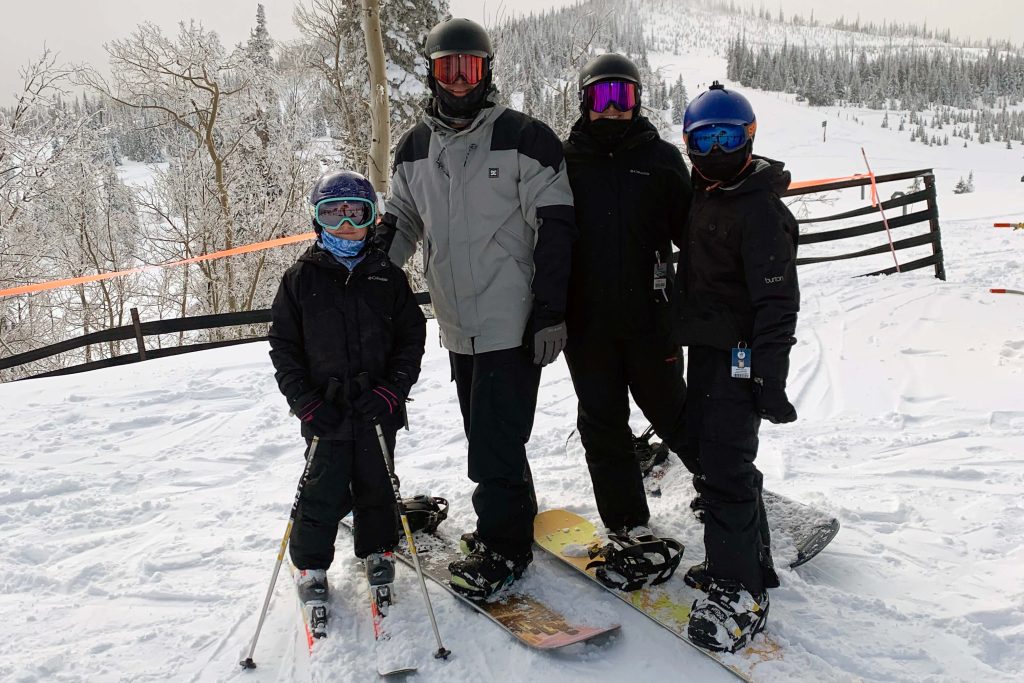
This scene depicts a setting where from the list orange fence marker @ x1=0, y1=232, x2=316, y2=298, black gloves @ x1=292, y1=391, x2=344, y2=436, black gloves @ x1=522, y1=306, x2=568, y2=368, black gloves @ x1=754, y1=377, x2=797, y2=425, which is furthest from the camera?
orange fence marker @ x1=0, y1=232, x2=316, y2=298

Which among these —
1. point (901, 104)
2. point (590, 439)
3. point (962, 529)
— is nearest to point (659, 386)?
point (590, 439)

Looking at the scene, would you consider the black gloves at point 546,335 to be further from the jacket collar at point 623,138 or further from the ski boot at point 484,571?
the ski boot at point 484,571

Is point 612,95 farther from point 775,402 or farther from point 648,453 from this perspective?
point 648,453

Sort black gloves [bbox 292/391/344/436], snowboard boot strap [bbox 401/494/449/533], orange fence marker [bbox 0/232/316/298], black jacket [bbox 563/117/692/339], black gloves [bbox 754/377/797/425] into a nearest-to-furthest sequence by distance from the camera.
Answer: black gloves [bbox 754/377/797/425] → black gloves [bbox 292/391/344/436] → black jacket [bbox 563/117/692/339] → snowboard boot strap [bbox 401/494/449/533] → orange fence marker [bbox 0/232/316/298]

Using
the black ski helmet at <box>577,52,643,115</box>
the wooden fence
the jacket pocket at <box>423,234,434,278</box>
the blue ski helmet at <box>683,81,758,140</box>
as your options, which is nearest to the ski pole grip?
the jacket pocket at <box>423,234,434,278</box>

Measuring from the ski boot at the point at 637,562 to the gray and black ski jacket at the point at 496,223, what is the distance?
96cm

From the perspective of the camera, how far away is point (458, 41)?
8.32ft

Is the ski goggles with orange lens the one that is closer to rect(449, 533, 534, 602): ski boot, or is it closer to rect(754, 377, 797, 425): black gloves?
rect(754, 377, 797, 425): black gloves

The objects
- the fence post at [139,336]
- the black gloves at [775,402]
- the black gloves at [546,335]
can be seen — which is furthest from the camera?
the fence post at [139,336]

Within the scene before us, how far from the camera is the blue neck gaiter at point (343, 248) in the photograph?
8.61 ft

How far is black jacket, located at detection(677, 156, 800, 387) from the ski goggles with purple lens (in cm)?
41

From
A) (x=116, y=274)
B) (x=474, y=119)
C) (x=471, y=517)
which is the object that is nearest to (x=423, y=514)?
(x=471, y=517)

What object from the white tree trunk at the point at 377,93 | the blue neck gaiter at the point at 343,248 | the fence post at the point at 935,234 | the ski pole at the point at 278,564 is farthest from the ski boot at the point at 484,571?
the fence post at the point at 935,234

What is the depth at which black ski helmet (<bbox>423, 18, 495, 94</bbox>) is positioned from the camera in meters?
2.54
